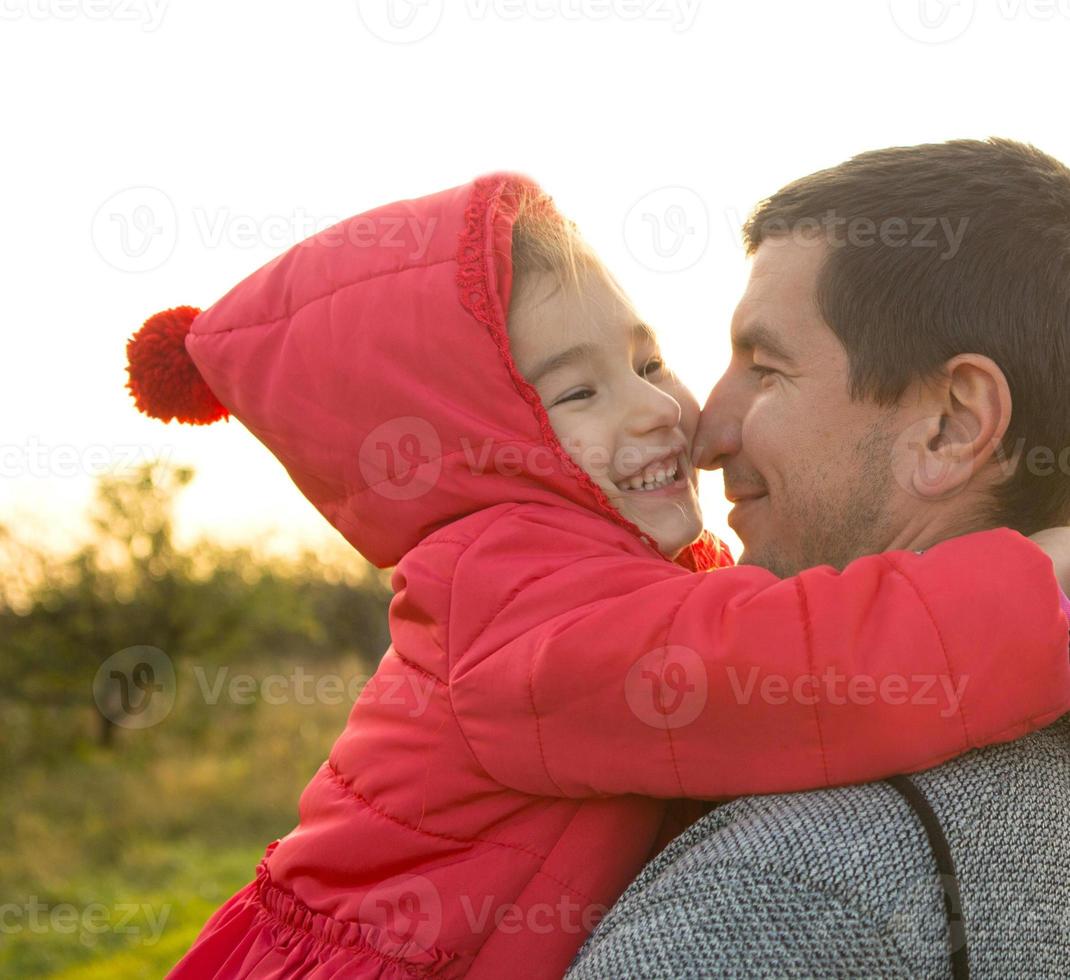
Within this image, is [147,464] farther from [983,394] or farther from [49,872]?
[983,394]

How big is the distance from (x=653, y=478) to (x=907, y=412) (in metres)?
0.47

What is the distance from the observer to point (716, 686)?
5.80 ft

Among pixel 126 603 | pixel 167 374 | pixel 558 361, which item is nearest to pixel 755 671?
pixel 558 361

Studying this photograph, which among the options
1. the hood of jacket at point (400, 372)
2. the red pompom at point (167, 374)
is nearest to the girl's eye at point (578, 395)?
the hood of jacket at point (400, 372)

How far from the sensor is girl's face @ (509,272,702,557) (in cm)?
227

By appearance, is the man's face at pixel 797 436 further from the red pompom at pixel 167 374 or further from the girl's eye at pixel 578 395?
the red pompom at pixel 167 374

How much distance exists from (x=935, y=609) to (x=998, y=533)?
0.63ft

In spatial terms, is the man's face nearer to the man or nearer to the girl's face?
the man

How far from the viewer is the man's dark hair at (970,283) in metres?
2.16

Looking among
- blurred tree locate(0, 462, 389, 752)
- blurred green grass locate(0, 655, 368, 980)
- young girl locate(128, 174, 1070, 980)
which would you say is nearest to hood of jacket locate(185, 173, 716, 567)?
young girl locate(128, 174, 1070, 980)

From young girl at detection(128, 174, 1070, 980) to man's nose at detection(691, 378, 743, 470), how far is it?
1.5 inches

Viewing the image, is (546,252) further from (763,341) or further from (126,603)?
(126,603)

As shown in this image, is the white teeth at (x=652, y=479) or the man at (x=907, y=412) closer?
the man at (x=907, y=412)

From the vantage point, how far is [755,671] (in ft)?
5.74
